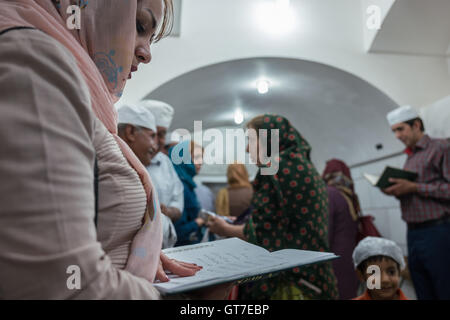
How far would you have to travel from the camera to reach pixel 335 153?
268 cm

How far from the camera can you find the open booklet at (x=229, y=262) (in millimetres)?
281

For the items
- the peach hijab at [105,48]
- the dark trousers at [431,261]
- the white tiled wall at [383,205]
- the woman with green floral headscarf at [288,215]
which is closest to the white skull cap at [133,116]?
the woman with green floral headscarf at [288,215]

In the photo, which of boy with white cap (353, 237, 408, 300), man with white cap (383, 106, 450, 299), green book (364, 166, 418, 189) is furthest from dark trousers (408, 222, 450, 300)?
boy with white cap (353, 237, 408, 300)

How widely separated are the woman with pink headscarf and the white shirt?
44 centimetres

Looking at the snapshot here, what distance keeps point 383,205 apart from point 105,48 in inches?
95.4

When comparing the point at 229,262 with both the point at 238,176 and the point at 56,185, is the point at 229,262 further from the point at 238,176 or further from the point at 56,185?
the point at 238,176

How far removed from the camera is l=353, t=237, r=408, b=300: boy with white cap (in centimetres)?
87

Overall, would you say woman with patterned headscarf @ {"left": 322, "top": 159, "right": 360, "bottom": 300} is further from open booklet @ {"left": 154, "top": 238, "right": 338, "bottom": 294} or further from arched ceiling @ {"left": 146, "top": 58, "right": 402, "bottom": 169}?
open booklet @ {"left": 154, "top": 238, "right": 338, "bottom": 294}

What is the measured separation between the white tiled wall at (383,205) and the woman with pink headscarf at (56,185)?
7.36ft

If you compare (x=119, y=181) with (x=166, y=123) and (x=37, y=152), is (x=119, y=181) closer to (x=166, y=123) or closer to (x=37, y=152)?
(x=37, y=152)

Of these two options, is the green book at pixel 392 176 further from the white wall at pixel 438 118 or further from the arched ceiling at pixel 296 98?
the arched ceiling at pixel 296 98

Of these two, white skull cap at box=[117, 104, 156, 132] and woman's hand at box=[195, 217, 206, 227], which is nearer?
white skull cap at box=[117, 104, 156, 132]

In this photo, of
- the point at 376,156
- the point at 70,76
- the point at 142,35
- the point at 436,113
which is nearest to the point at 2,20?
the point at 70,76
